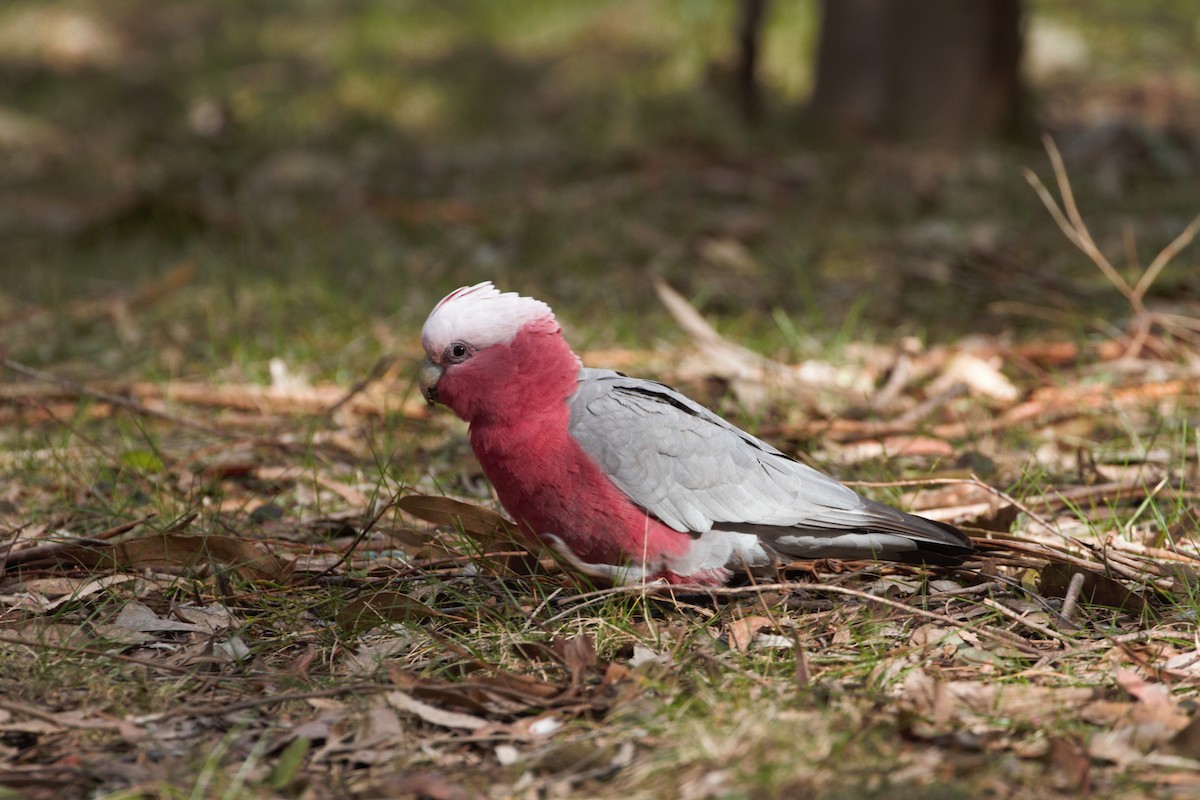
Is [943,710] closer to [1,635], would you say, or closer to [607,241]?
[1,635]

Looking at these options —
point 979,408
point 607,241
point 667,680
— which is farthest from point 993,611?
point 607,241

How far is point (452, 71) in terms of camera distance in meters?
9.48

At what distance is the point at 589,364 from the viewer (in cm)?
442

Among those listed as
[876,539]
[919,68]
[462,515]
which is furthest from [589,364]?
[919,68]

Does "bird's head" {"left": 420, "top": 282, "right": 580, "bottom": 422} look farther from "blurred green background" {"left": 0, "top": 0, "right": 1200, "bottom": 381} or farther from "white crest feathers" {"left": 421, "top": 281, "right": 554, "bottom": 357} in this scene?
"blurred green background" {"left": 0, "top": 0, "right": 1200, "bottom": 381}

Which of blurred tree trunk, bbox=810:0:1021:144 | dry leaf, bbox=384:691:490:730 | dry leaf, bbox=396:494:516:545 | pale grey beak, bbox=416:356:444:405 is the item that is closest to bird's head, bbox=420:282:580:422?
pale grey beak, bbox=416:356:444:405

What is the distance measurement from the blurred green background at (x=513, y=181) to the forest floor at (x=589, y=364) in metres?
0.04

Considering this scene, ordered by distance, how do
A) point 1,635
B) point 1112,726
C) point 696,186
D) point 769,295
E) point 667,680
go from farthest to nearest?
point 696,186 < point 769,295 < point 1,635 < point 667,680 < point 1112,726

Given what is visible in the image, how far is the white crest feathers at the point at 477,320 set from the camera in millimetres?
2684

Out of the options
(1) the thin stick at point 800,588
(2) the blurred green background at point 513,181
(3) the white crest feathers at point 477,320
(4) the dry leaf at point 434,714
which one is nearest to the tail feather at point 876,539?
(1) the thin stick at point 800,588

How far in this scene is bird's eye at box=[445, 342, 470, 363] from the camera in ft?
8.89

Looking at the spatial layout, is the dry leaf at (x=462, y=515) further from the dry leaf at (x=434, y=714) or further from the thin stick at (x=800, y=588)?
the dry leaf at (x=434, y=714)

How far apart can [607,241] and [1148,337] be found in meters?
2.77

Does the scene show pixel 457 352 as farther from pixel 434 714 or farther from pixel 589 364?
pixel 589 364
